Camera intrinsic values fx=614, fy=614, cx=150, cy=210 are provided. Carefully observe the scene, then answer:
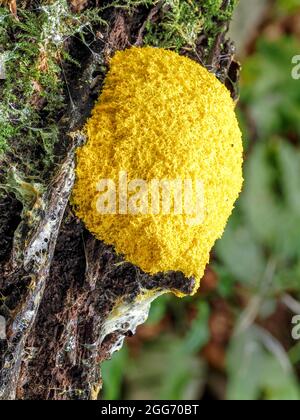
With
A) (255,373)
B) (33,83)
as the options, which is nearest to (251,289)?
(255,373)

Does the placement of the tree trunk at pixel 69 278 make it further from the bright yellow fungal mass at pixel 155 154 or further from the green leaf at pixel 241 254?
the green leaf at pixel 241 254

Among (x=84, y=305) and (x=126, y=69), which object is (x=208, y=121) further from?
(x=84, y=305)

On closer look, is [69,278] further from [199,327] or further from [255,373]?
[255,373]

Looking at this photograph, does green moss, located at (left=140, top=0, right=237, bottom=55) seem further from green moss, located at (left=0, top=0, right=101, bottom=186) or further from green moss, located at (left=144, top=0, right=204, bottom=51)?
green moss, located at (left=0, top=0, right=101, bottom=186)

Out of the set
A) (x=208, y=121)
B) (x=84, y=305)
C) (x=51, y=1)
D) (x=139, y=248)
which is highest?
(x=51, y=1)
